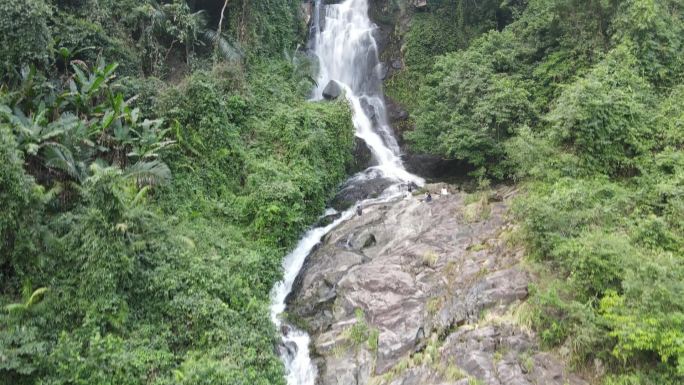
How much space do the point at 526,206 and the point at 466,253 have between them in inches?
85.5

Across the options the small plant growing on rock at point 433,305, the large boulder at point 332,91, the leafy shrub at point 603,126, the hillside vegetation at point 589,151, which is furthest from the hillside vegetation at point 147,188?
the leafy shrub at point 603,126

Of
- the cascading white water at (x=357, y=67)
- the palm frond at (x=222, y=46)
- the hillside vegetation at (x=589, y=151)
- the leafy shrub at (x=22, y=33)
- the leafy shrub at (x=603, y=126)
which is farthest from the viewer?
the cascading white water at (x=357, y=67)

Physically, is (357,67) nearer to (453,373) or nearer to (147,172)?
(147,172)

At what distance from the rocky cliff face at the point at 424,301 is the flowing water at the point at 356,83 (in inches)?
33.4

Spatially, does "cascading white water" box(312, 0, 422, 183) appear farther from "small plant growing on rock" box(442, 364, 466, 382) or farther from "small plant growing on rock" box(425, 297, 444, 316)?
"small plant growing on rock" box(442, 364, 466, 382)

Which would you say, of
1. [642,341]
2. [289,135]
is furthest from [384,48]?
[642,341]

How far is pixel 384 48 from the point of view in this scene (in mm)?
25781

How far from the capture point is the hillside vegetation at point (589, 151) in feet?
24.1

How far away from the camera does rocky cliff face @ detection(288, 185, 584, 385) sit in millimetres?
8383

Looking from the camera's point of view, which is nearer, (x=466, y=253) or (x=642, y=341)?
(x=642, y=341)

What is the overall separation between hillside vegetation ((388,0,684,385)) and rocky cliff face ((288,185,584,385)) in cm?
76

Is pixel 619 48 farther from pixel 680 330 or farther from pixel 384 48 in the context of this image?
pixel 384 48

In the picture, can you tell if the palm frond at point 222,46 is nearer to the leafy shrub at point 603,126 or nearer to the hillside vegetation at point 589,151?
the hillside vegetation at point 589,151

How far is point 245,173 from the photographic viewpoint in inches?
593
